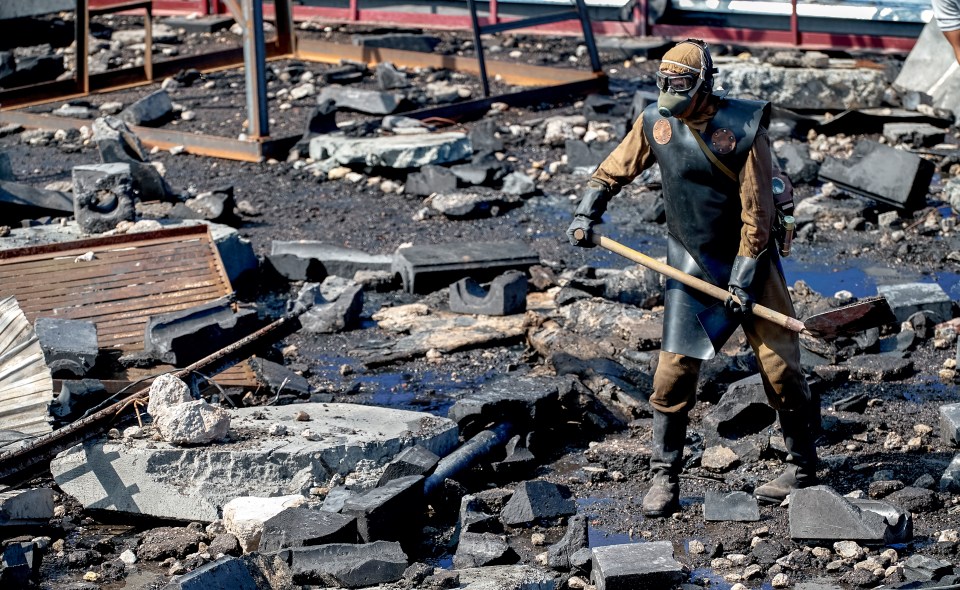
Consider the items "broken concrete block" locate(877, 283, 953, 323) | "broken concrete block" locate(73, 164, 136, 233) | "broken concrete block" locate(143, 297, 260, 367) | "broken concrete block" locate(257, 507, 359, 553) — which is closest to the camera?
"broken concrete block" locate(257, 507, 359, 553)

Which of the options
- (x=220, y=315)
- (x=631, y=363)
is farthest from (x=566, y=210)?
(x=220, y=315)

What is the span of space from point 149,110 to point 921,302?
8343 mm

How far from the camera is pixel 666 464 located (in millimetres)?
4789

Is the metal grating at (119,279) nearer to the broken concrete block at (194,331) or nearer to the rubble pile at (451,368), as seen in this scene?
the rubble pile at (451,368)

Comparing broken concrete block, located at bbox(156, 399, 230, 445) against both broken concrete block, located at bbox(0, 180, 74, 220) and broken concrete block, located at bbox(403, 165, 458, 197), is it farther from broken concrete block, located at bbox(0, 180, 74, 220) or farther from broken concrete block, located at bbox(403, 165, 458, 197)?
broken concrete block, located at bbox(403, 165, 458, 197)

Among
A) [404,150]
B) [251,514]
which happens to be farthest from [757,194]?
[404,150]

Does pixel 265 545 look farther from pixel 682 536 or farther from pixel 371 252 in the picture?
pixel 371 252

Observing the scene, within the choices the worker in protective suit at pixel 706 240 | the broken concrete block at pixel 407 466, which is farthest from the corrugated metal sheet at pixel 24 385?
the worker in protective suit at pixel 706 240

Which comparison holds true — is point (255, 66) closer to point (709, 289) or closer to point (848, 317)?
point (709, 289)

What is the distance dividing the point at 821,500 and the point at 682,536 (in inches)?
22.6

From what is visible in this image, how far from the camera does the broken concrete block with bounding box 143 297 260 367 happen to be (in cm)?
609

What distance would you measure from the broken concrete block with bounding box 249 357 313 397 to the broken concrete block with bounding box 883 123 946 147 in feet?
21.5

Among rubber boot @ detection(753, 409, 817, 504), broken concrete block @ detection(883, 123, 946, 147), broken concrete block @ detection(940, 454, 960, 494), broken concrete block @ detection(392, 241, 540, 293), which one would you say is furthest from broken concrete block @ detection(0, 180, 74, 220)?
broken concrete block @ detection(883, 123, 946, 147)

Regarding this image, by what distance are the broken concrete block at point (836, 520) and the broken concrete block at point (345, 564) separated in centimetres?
154
